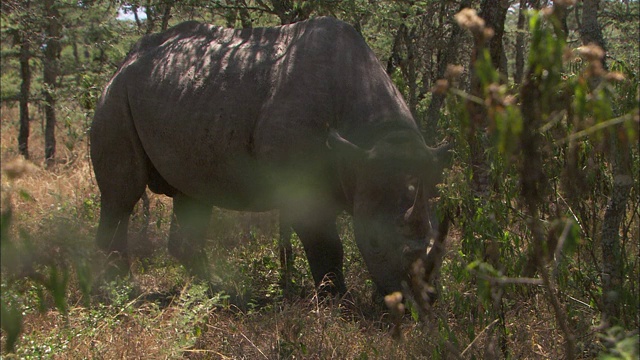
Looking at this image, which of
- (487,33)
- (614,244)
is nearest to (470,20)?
(487,33)

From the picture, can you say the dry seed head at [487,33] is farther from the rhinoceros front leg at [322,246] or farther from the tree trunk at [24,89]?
the tree trunk at [24,89]

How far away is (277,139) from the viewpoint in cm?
638

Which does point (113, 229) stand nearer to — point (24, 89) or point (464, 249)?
point (464, 249)

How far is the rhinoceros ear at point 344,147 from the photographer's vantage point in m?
5.82

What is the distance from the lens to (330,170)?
6.36 meters

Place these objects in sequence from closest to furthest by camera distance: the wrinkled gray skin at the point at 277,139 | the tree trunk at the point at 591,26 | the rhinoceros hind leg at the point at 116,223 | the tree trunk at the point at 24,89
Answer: the tree trunk at the point at 591,26, the wrinkled gray skin at the point at 277,139, the rhinoceros hind leg at the point at 116,223, the tree trunk at the point at 24,89

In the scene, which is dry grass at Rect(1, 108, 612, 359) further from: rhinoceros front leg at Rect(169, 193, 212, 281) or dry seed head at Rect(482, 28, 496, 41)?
dry seed head at Rect(482, 28, 496, 41)

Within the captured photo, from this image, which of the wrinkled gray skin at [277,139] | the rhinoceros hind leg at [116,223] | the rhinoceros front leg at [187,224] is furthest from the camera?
the rhinoceros front leg at [187,224]

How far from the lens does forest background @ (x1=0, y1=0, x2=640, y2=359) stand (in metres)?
2.92

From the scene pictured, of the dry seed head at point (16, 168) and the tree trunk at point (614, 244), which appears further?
the tree trunk at point (614, 244)

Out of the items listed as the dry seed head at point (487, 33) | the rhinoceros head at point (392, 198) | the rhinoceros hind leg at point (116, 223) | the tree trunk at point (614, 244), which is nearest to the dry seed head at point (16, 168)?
the dry seed head at point (487, 33)

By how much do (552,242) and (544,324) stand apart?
5.99 feet

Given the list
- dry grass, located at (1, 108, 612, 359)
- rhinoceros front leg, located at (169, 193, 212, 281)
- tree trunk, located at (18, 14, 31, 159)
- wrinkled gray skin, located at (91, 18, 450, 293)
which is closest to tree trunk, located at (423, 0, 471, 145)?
wrinkled gray skin, located at (91, 18, 450, 293)

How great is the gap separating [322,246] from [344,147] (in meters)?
1.06
